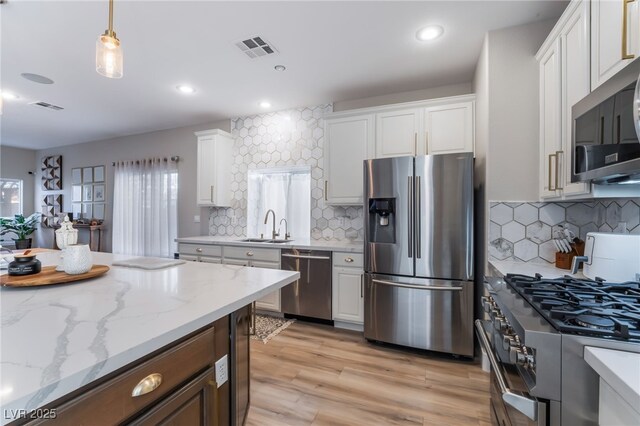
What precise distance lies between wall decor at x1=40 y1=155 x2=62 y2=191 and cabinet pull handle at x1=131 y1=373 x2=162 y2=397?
22.9 ft

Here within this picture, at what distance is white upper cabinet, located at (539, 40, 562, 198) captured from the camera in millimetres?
1680

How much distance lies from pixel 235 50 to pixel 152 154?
10.5ft

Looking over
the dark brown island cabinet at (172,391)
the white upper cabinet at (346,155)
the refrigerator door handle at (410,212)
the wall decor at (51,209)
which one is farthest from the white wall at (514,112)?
the wall decor at (51,209)

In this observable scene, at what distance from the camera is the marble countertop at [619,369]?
59cm

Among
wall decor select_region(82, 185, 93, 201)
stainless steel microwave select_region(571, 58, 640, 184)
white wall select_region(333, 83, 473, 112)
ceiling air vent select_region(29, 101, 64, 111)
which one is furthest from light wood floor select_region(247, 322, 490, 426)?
wall decor select_region(82, 185, 93, 201)

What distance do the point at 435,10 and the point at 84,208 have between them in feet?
21.5

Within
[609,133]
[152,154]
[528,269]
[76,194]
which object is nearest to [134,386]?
[609,133]

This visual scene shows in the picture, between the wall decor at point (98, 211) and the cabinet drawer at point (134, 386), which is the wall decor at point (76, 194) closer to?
the wall decor at point (98, 211)

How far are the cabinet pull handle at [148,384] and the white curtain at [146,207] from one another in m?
4.07

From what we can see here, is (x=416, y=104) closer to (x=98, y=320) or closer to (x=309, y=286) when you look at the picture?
(x=309, y=286)

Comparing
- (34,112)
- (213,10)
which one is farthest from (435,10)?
(34,112)

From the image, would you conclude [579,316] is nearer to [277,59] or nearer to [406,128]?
[406,128]

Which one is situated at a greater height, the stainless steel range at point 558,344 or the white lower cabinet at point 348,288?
the stainless steel range at point 558,344

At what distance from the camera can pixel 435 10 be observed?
6.30ft
